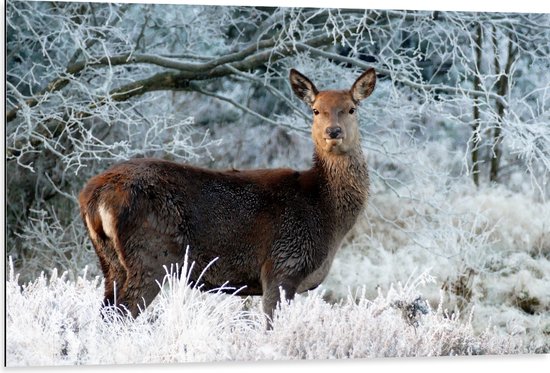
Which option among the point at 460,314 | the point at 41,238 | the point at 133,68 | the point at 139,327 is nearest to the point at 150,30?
the point at 133,68

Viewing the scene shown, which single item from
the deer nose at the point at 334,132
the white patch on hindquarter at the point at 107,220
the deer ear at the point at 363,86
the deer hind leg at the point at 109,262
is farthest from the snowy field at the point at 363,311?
the deer ear at the point at 363,86

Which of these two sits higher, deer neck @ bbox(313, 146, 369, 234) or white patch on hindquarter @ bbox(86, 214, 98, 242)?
deer neck @ bbox(313, 146, 369, 234)

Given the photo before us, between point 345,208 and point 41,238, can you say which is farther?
point 41,238

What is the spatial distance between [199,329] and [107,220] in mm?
871

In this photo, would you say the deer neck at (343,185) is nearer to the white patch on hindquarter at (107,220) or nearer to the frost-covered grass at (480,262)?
the frost-covered grass at (480,262)

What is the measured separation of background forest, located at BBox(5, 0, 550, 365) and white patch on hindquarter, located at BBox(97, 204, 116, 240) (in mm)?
1120

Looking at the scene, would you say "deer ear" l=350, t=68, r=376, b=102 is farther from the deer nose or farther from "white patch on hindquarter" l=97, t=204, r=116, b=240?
"white patch on hindquarter" l=97, t=204, r=116, b=240

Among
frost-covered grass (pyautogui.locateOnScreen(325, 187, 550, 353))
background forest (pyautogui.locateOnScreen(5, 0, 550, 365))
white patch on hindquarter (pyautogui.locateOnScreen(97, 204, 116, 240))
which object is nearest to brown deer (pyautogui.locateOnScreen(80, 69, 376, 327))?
white patch on hindquarter (pyautogui.locateOnScreen(97, 204, 116, 240))

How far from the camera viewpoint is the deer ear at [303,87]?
6707 mm

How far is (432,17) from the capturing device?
7.45m

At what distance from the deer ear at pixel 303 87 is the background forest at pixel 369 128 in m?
0.56

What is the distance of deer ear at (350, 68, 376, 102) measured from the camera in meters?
6.66

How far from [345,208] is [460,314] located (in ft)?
4.51

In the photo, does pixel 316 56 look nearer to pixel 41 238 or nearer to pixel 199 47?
pixel 199 47
